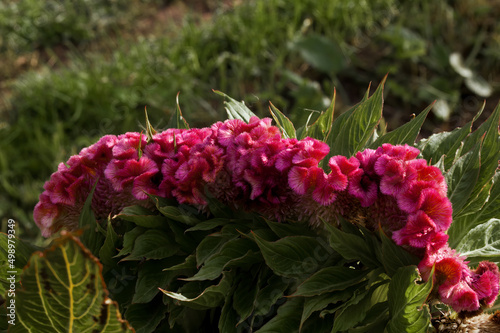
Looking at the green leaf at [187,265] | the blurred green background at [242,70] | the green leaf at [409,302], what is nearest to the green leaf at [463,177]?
the green leaf at [409,302]

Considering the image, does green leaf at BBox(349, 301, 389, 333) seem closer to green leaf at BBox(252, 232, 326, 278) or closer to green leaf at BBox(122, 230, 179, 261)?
green leaf at BBox(252, 232, 326, 278)

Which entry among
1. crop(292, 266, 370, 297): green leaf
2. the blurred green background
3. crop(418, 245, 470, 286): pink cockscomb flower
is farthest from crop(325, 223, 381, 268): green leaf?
the blurred green background

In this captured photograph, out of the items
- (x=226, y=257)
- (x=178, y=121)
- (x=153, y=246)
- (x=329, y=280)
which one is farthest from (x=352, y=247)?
(x=178, y=121)

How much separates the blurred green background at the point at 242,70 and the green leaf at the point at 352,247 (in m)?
1.80

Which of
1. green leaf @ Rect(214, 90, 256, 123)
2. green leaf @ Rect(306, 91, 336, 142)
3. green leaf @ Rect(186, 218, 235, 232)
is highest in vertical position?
green leaf @ Rect(214, 90, 256, 123)

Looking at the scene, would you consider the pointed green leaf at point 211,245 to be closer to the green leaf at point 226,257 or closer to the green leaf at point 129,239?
the green leaf at point 226,257

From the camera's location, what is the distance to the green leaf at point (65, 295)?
102 cm

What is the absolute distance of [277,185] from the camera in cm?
140

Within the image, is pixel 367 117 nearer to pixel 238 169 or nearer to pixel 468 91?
→ pixel 238 169

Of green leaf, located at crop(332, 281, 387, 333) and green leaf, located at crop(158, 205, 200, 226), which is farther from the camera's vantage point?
green leaf, located at crop(158, 205, 200, 226)

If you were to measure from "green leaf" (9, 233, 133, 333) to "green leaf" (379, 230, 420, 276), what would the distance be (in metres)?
0.60

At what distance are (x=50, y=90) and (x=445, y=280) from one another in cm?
334

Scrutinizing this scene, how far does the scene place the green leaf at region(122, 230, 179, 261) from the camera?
1436 millimetres

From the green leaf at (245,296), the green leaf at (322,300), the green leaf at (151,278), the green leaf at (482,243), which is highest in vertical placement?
the green leaf at (322,300)
